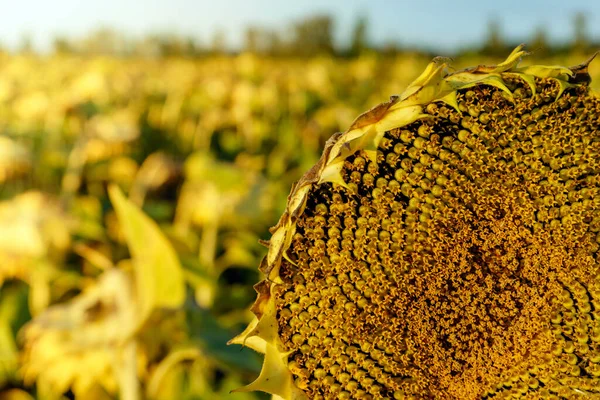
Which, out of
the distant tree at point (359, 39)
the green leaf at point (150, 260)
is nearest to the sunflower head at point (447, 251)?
the green leaf at point (150, 260)

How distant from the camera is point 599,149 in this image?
851 mm

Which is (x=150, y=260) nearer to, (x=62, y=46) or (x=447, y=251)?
(x=447, y=251)

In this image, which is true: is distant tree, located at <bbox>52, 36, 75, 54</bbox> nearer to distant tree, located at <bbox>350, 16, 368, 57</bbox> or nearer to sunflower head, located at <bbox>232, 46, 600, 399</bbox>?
distant tree, located at <bbox>350, 16, 368, 57</bbox>

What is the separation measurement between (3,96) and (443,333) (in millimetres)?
6944

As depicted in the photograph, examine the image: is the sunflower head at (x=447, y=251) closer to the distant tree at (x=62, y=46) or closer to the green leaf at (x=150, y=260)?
the green leaf at (x=150, y=260)

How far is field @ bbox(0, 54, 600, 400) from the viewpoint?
1894 millimetres

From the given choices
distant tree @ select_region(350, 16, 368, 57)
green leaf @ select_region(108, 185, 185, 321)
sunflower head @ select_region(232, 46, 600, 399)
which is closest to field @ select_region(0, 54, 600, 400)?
green leaf @ select_region(108, 185, 185, 321)

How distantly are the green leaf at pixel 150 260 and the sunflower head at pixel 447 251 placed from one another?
77 cm

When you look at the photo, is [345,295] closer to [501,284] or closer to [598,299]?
[501,284]

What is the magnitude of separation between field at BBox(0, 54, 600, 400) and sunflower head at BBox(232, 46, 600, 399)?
778mm

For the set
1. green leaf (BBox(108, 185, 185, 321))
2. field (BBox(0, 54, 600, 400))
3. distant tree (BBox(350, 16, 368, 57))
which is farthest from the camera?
distant tree (BBox(350, 16, 368, 57))

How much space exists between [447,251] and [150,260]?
3.09 feet

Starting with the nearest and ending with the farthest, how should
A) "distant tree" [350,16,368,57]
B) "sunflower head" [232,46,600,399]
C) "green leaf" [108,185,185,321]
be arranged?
"sunflower head" [232,46,600,399] → "green leaf" [108,185,185,321] → "distant tree" [350,16,368,57]

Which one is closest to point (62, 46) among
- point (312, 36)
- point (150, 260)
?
point (312, 36)
